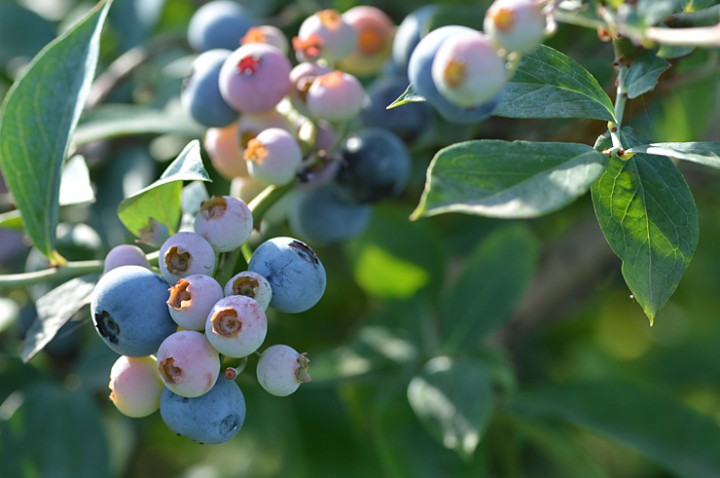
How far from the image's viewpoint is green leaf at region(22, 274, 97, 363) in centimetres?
72

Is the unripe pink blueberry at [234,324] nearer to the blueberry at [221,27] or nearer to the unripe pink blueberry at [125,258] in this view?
the unripe pink blueberry at [125,258]

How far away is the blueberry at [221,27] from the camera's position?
1.04 meters

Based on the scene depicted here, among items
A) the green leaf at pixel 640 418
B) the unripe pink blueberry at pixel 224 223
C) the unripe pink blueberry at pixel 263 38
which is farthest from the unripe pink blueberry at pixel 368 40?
the green leaf at pixel 640 418

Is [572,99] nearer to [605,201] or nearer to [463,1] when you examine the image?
[605,201]

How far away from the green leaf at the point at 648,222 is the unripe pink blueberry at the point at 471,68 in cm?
14

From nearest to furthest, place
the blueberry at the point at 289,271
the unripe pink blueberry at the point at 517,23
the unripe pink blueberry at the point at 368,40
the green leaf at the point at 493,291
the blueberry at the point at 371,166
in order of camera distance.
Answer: the unripe pink blueberry at the point at 517,23, the blueberry at the point at 289,271, the blueberry at the point at 371,166, the unripe pink blueberry at the point at 368,40, the green leaf at the point at 493,291

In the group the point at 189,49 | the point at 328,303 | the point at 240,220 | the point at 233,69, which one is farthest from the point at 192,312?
the point at 328,303

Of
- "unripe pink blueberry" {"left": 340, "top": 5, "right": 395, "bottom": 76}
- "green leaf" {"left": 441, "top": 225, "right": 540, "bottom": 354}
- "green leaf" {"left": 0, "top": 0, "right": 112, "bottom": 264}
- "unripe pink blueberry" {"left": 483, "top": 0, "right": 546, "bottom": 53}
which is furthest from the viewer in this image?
"green leaf" {"left": 441, "top": 225, "right": 540, "bottom": 354}

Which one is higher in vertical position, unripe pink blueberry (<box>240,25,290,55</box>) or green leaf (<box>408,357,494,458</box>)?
unripe pink blueberry (<box>240,25,290,55</box>)

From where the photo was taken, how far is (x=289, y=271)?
2.11 ft

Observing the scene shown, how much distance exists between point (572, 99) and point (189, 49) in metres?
0.80

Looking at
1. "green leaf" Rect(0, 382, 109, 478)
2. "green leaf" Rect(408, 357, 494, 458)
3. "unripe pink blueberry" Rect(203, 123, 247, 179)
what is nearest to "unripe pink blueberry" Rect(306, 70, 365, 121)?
"unripe pink blueberry" Rect(203, 123, 247, 179)

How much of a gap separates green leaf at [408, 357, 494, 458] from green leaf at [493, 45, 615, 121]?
0.42 meters

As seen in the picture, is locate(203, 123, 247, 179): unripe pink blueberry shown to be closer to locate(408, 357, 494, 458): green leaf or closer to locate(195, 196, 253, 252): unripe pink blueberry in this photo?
locate(195, 196, 253, 252): unripe pink blueberry
